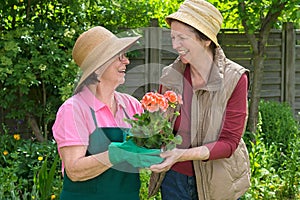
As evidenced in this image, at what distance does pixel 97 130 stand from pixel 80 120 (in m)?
0.08

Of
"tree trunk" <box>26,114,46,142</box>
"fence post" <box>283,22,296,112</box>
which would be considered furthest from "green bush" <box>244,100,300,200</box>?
"tree trunk" <box>26,114,46,142</box>

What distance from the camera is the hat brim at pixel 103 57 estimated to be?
2.07m

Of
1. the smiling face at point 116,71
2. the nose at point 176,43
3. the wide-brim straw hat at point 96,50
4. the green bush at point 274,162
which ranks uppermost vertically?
the nose at point 176,43

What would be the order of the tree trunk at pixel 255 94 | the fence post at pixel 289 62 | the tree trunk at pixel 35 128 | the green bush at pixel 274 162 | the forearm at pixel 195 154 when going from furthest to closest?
the fence post at pixel 289 62
the tree trunk at pixel 255 94
the tree trunk at pixel 35 128
the green bush at pixel 274 162
the forearm at pixel 195 154

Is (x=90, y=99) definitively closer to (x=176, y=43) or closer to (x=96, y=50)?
(x=96, y=50)

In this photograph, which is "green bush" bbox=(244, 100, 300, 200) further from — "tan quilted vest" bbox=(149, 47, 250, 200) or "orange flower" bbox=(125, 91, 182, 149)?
"orange flower" bbox=(125, 91, 182, 149)

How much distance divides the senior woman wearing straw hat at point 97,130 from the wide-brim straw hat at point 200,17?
0.26 meters

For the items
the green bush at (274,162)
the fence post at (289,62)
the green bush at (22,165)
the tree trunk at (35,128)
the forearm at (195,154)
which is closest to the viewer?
the forearm at (195,154)

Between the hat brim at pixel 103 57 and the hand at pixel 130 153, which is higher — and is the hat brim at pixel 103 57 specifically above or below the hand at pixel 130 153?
above

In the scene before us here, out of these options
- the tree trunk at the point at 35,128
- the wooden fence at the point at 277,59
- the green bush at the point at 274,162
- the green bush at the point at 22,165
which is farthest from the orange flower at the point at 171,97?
the wooden fence at the point at 277,59

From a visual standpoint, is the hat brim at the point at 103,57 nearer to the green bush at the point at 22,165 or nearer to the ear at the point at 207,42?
the ear at the point at 207,42

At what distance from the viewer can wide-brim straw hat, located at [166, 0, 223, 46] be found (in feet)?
7.36

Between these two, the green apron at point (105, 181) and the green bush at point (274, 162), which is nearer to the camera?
the green apron at point (105, 181)

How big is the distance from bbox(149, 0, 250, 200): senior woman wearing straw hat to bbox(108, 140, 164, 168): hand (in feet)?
0.71
